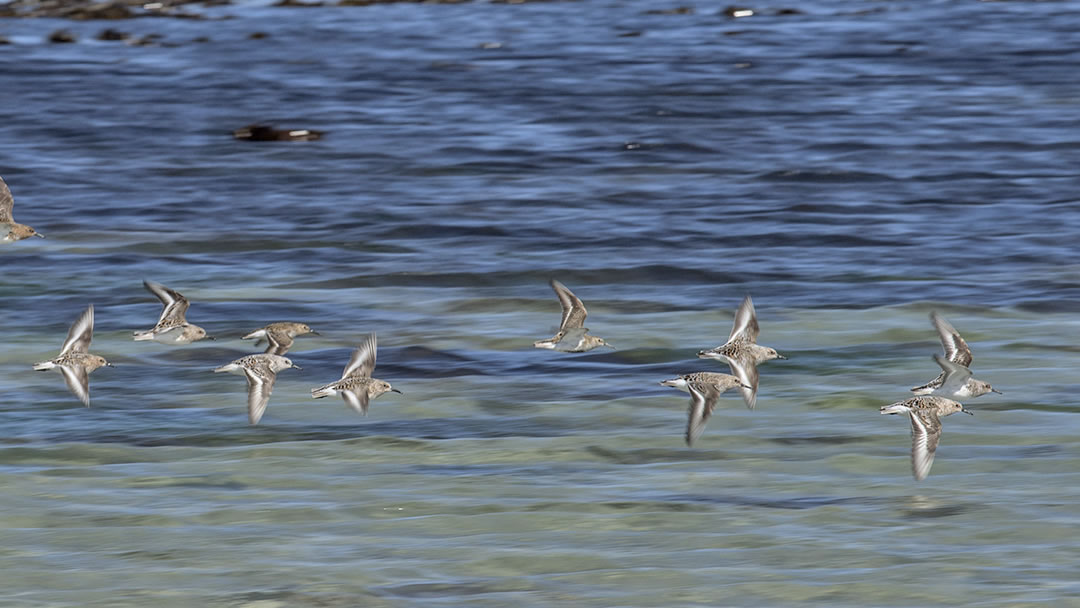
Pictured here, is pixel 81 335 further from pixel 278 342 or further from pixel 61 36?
pixel 61 36

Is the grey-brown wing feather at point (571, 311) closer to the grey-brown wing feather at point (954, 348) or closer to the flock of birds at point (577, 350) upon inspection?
the flock of birds at point (577, 350)

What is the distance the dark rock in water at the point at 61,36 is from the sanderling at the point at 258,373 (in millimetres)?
29199

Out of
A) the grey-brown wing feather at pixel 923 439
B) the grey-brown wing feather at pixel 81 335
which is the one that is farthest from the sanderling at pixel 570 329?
the grey-brown wing feather at pixel 81 335

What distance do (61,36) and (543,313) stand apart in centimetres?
2596

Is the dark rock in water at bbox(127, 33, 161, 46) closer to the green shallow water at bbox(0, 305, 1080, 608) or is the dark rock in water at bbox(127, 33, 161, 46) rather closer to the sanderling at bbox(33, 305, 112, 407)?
the green shallow water at bbox(0, 305, 1080, 608)

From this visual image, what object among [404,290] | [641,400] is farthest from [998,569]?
[404,290]

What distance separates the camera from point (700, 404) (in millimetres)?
12922

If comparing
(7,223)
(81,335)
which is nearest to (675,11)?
(7,223)

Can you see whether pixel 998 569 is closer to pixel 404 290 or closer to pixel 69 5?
pixel 404 290

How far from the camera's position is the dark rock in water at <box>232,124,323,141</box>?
97.9ft

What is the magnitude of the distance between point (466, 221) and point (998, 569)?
43.1ft

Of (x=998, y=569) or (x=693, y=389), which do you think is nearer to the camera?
(x=998, y=569)

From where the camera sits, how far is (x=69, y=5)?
4572 cm

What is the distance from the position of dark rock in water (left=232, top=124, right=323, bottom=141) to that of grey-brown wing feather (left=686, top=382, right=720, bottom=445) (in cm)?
1762
